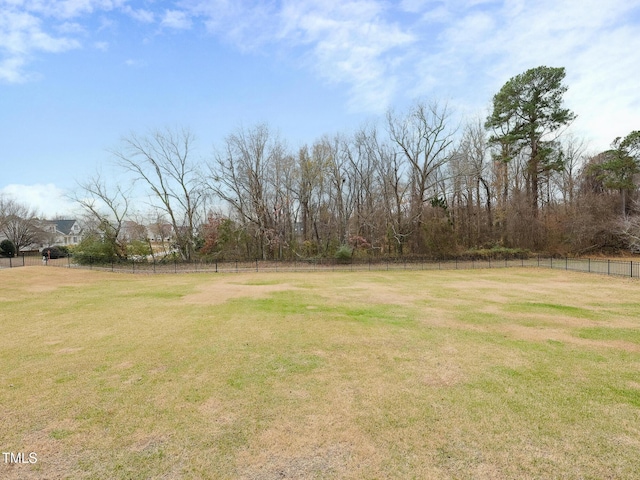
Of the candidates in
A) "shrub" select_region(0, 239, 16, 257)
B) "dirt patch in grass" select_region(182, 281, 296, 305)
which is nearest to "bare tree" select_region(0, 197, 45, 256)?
"shrub" select_region(0, 239, 16, 257)

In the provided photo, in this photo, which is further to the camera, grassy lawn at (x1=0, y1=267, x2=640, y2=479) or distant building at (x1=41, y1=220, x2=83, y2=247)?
distant building at (x1=41, y1=220, x2=83, y2=247)

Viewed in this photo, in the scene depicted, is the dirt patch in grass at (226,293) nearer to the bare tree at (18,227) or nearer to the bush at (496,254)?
the bush at (496,254)

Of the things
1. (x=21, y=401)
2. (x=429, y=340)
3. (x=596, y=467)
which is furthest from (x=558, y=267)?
(x=21, y=401)

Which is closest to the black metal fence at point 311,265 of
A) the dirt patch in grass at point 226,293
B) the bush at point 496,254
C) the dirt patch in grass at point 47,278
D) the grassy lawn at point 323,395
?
the bush at point 496,254

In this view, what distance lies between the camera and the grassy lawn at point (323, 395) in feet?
11.2

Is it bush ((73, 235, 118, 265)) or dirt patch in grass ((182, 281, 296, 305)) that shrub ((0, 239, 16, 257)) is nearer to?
bush ((73, 235, 118, 265))

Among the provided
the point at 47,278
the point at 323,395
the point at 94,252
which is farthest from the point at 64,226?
the point at 323,395

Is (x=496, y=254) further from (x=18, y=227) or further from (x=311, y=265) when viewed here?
(x=18, y=227)

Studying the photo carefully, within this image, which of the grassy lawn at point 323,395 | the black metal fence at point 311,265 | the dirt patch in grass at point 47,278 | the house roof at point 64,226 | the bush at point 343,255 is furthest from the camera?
the house roof at point 64,226

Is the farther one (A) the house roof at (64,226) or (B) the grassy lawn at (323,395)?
(A) the house roof at (64,226)

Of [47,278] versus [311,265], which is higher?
[47,278]

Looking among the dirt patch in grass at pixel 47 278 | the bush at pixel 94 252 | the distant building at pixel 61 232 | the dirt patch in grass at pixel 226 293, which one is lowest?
the dirt patch in grass at pixel 226 293

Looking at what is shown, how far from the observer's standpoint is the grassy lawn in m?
3.42

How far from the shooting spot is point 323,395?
4.95m
